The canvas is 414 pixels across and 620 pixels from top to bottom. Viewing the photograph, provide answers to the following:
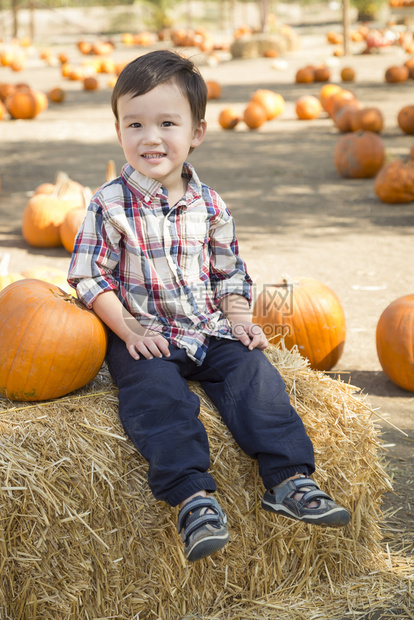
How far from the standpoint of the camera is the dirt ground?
439cm

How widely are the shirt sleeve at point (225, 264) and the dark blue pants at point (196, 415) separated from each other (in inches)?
12.9

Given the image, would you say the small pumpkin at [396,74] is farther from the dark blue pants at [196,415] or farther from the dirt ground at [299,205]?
the dark blue pants at [196,415]

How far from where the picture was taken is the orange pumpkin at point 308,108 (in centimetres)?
1377

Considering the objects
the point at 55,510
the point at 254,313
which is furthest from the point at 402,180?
the point at 55,510

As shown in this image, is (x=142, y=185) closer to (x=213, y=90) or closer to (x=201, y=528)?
(x=201, y=528)

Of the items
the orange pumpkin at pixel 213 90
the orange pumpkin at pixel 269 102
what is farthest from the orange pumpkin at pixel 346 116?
the orange pumpkin at pixel 213 90

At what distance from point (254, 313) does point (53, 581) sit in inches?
91.4

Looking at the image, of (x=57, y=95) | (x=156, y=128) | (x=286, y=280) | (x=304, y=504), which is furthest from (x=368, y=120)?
(x=304, y=504)

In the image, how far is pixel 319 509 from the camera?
94.0 inches

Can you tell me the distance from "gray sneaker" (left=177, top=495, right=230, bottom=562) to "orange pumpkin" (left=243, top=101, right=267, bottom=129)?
11763 mm

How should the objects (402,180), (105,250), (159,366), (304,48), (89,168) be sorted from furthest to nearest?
(304,48)
(89,168)
(402,180)
(105,250)
(159,366)

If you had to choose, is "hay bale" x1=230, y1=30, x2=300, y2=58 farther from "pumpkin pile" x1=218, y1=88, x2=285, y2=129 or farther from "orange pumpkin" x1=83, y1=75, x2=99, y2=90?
"pumpkin pile" x1=218, y1=88, x2=285, y2=129

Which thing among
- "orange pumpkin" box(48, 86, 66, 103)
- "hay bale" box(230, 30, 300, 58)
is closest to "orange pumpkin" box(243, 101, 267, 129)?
"orange pumpkin" box(48, 86, 66, 103)

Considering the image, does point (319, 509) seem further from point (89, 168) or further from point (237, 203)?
point (89, 168)
